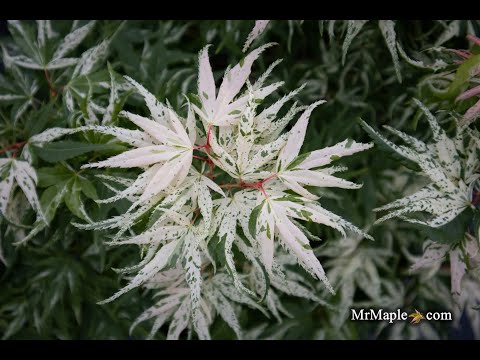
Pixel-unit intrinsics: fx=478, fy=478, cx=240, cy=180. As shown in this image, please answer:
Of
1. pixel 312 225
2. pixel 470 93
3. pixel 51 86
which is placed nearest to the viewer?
pixel 470 93

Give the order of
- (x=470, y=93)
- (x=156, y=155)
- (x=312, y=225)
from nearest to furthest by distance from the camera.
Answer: (x=156, y=155), (x=470, y=93), (x=312, y=225)

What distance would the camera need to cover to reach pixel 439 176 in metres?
0.68

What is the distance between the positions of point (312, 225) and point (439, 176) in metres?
0.33

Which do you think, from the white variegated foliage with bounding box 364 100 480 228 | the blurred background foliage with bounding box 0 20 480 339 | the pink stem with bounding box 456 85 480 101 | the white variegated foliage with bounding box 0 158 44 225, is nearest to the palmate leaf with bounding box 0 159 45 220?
the white variegated foliage with bounding box 0 158 44 225

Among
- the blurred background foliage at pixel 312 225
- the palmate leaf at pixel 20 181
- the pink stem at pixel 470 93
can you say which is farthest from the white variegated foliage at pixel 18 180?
the pink stem at pixel 470 93

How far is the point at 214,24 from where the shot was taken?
3.15ft

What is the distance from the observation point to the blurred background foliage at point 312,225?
3.05 ft

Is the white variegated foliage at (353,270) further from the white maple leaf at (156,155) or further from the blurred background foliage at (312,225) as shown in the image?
the white maple leaf at (156,155)

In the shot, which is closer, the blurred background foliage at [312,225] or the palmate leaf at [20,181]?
the palmate leaf at [20,181]

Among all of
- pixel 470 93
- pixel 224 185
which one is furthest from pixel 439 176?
pixel 224 185

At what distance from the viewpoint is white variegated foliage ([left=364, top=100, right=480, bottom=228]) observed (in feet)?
2.20

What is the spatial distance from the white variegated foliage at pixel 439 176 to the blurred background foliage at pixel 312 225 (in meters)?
0.20

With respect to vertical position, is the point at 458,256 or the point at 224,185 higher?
the point at 224,185

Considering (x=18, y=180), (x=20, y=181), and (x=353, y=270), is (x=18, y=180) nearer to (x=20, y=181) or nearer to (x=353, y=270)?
(x=20, y=181)
